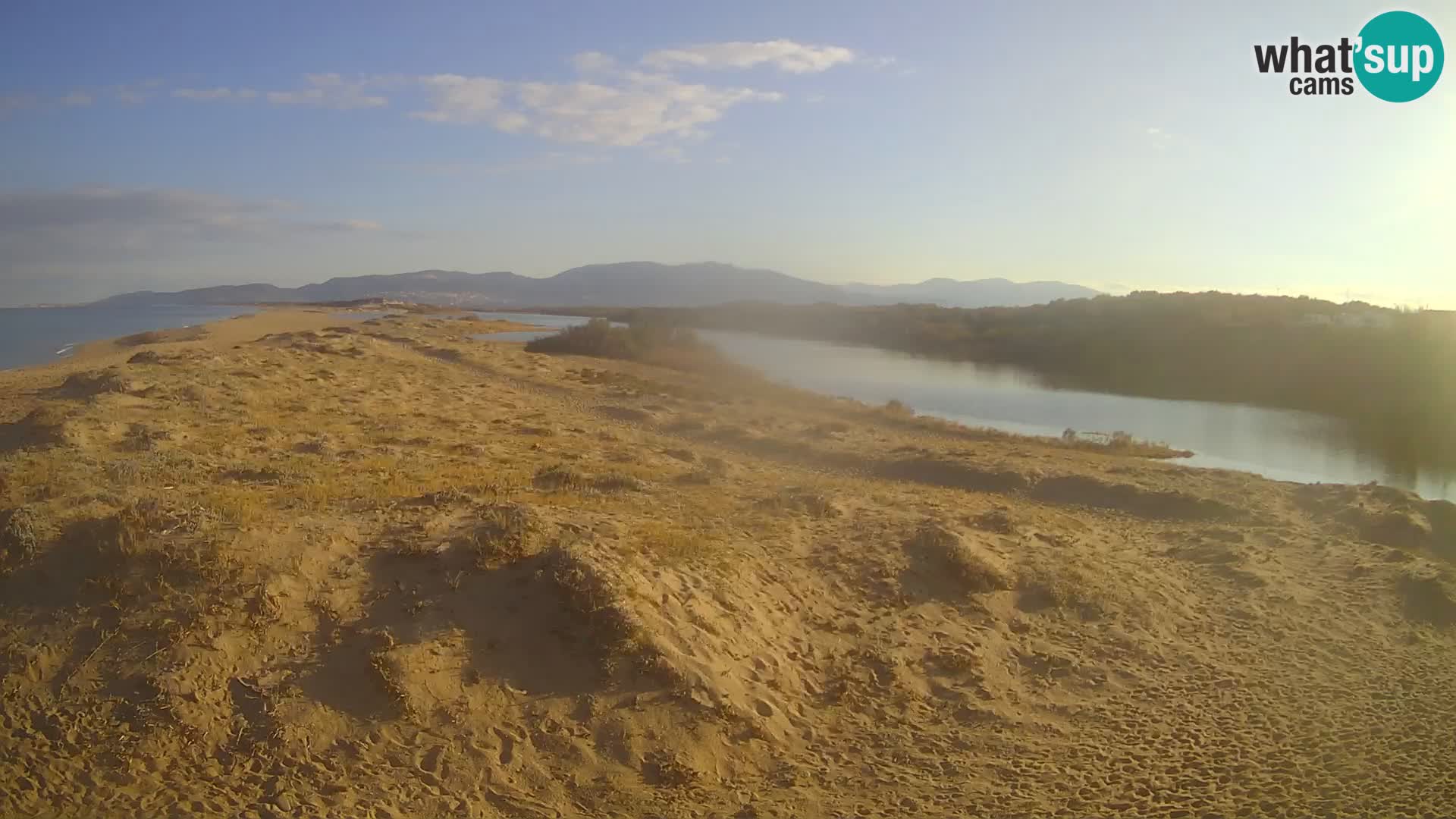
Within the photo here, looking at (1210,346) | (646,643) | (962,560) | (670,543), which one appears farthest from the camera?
(1210,346)

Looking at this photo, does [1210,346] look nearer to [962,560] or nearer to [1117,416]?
[1117,416]

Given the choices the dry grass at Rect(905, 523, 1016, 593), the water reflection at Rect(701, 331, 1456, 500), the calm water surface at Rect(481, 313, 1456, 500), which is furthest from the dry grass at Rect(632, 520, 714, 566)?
the water reflection at Rect(701, 331, 1456, 500)

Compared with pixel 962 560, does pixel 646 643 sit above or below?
above

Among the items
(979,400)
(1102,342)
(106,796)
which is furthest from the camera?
(1102,342)

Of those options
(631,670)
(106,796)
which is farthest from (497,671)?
(106,796)

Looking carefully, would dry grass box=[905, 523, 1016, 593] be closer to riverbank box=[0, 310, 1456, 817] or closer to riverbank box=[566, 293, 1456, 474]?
riverbank box=[0, 310, 1456, 817]

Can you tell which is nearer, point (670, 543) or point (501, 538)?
point (501, 538)

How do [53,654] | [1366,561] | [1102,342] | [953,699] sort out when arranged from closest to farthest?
[53,654], [953,699], [1366,561], [1102,342]

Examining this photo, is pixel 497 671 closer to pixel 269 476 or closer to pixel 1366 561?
pixel 269 476

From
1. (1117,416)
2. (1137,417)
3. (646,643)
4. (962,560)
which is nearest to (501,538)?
(646,643)
